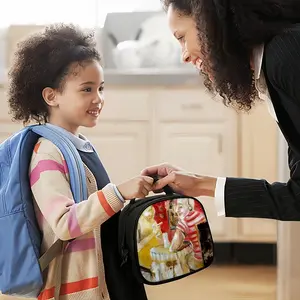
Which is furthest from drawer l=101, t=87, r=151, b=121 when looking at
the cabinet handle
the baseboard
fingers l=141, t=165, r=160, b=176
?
fingers l=141, t=165, r=160, b=176

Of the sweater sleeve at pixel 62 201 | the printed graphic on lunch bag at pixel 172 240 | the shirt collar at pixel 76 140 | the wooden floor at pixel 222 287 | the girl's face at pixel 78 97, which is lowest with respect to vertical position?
the wooden floor at pixel 222 287

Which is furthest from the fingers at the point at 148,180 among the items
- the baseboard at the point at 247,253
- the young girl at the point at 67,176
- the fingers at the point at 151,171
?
the baseboard at the point at 247,253

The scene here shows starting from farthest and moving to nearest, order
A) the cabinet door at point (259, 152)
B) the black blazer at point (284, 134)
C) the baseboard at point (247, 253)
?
the baseboard at point (247, 253) < the cabinet door at point (259, 152) < the black blazer at point (284, 134)

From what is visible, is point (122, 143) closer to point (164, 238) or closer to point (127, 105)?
point (127, 105)

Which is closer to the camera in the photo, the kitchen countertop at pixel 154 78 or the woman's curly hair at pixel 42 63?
the woman's curly hair at pixel 42 63

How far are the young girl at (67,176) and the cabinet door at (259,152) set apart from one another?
5.53ft

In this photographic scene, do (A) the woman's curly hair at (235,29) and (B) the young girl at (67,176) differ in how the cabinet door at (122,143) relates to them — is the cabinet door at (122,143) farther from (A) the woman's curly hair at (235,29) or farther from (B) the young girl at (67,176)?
(A) the woman's curly hair at (235,29)

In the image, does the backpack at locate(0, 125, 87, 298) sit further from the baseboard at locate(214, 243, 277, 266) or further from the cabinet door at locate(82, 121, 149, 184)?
the baseboard at locate(214, 243, 277, 266)

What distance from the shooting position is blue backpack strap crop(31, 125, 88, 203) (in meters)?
1.52

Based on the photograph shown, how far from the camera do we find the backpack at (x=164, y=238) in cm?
152

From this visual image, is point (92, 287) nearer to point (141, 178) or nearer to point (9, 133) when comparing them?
point (141, 178)

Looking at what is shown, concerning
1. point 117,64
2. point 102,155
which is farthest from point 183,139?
point 117,64

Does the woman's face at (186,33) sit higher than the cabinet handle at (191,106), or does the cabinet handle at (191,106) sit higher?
the woman's face at (186,33)

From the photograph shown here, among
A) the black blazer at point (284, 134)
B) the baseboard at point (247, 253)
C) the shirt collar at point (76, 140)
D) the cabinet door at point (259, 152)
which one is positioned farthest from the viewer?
the baseboard at point (247, 253)
